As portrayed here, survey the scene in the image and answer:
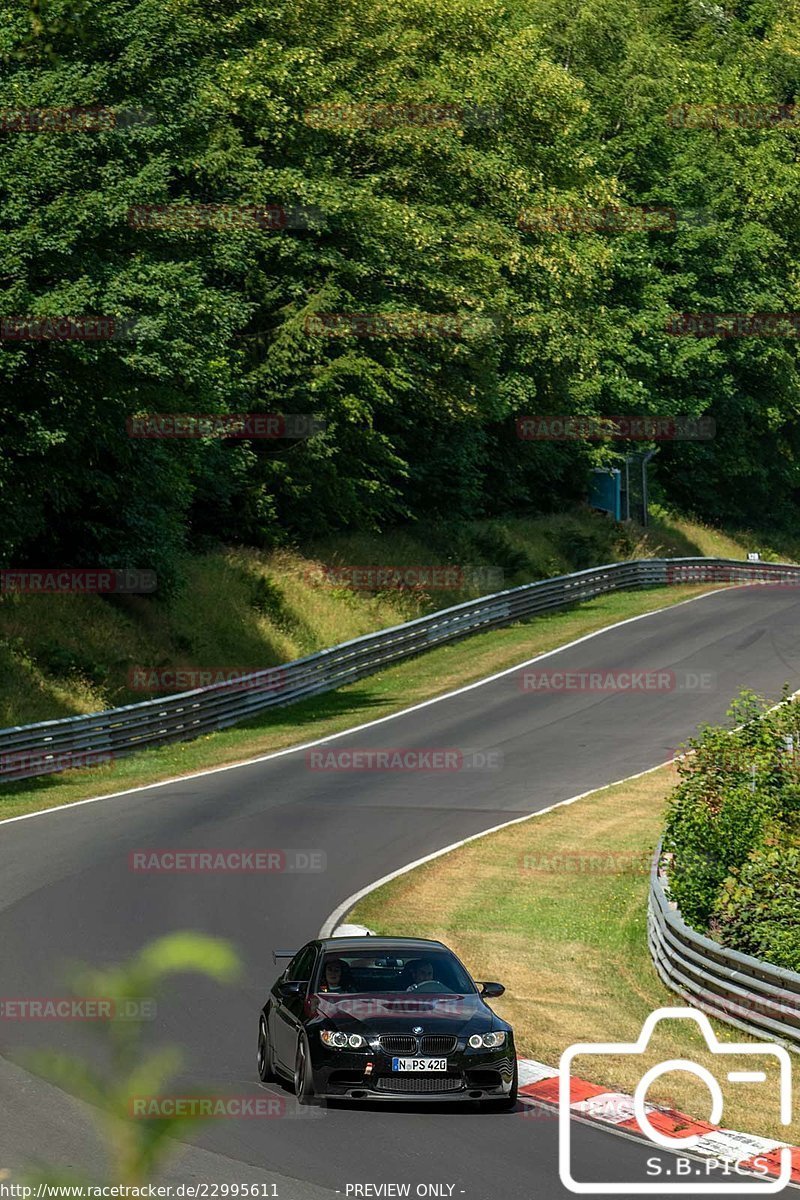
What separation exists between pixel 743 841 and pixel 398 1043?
8.00 meters

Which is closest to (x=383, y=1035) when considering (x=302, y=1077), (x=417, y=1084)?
(x=417, y=1084)

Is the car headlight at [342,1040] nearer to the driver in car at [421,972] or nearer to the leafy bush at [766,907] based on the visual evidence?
the driver in car at [421,972]

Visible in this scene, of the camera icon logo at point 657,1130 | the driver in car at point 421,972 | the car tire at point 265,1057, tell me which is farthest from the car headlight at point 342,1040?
the camera icon logo at point 657,1130

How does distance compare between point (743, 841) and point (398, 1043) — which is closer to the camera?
point (398, 1043)

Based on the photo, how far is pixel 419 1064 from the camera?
11.8 metres

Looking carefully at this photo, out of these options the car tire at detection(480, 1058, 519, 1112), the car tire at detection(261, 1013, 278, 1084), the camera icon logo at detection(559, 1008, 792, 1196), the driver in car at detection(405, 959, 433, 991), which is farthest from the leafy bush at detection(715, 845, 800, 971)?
the car tire at detection(261, 1013, 278, 1084)

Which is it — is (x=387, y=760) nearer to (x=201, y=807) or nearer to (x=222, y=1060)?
(x=201, y=807)

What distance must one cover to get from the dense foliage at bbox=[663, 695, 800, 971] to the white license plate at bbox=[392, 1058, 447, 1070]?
213 inches

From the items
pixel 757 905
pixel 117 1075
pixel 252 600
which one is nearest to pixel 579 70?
pixel 252 600

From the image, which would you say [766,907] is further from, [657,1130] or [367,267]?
[367,267]

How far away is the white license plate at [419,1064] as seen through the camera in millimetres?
11820

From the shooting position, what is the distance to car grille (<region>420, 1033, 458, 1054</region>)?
11891mm

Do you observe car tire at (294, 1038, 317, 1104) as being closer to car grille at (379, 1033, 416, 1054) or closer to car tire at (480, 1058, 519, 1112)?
car grille at (379, 1033, 416, 1054)

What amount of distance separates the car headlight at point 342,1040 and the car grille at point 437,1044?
46 cm
